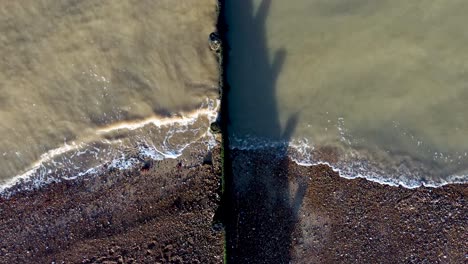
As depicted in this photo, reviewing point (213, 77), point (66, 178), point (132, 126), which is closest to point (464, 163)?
point (213, 77)

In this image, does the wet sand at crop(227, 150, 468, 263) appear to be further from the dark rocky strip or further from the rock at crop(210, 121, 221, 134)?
the rock at crop(210, 121, 221, 134)

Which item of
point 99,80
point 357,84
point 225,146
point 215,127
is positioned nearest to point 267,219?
point 225,146

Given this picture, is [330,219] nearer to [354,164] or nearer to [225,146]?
[354,164]

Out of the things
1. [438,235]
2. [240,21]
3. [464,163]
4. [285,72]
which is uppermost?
[240,21]

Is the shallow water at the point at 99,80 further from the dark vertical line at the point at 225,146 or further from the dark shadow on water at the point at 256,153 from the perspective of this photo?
the dark shadow on water at the point at 256,153

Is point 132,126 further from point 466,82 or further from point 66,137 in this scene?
point 466,82

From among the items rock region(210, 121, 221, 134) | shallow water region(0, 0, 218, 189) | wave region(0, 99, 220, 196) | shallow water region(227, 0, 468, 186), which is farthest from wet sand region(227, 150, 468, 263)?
shallow water region(0, 0, 218, 189)
